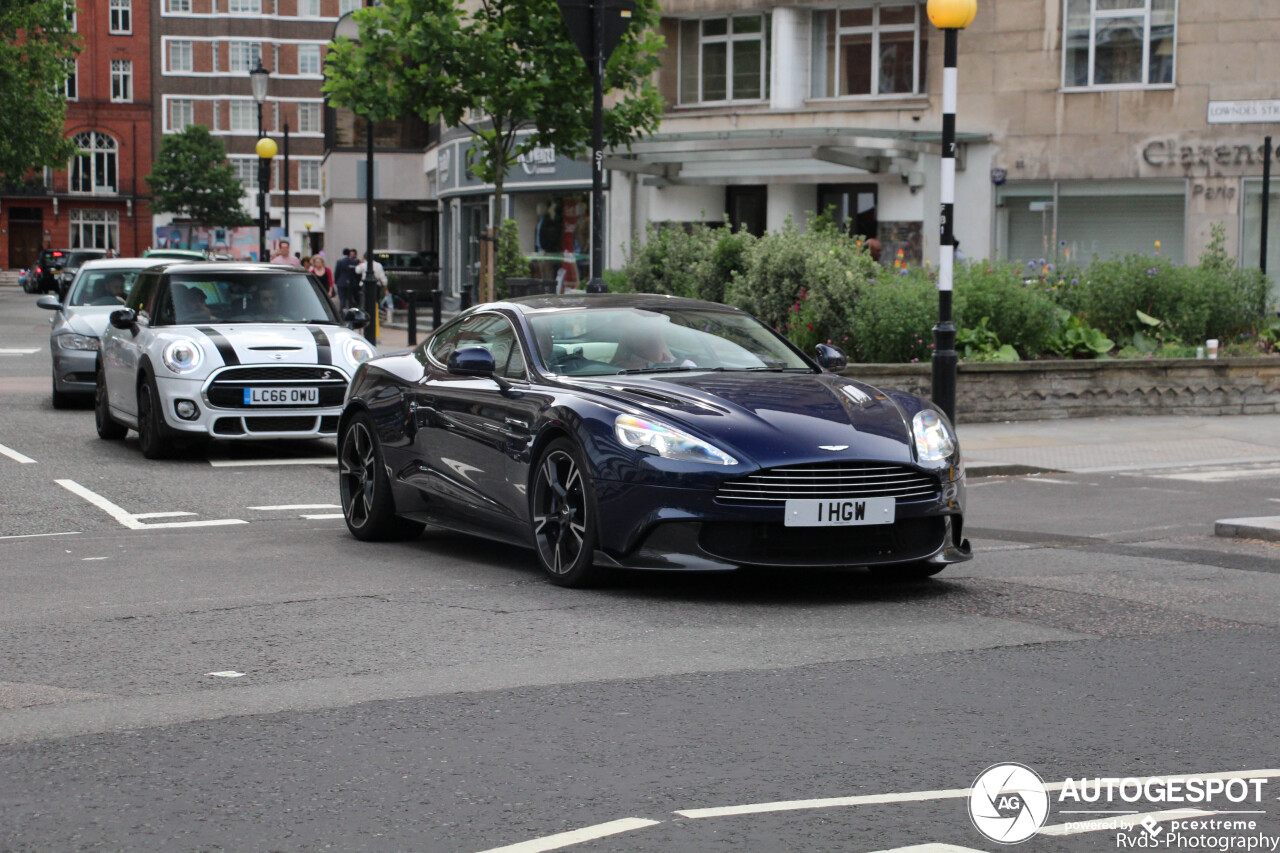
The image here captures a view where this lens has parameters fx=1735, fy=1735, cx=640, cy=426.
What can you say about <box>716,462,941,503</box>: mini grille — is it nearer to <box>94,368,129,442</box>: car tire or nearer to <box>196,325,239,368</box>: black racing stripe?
<box>196,325,239,368</box>: black racing stripe

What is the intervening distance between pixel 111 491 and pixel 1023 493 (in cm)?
658

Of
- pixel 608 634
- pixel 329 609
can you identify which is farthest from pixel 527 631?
pixel 329 609

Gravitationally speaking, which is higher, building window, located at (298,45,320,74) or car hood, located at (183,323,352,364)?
building window, located at (298,45,320,74)

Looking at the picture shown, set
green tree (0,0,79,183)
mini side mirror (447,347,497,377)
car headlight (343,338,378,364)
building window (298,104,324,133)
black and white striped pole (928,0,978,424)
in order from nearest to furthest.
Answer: mini side mirror (447,347,497,377) < black and white striped pole (928,0,978,424) < car headlight (343,338,378,364) < green tree (0,0,79,183) < building window (298,104,324,133)

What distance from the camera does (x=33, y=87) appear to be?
63.1 metres

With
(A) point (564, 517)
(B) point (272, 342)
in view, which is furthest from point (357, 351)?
(A) point (564, 517)

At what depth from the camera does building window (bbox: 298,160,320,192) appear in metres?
108

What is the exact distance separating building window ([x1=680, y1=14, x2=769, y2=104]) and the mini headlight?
62.3ft

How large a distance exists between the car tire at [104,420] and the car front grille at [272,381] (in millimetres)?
2099

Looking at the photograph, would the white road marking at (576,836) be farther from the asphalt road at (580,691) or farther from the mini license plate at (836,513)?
the mini license plate at (836,513)

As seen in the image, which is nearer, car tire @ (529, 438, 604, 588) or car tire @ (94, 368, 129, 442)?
car tire @ (529, 438, 604, 588)

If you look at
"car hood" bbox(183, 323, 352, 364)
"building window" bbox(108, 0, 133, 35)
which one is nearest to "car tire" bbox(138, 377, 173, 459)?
"car hood" bbox(183, 323, 352, 364)

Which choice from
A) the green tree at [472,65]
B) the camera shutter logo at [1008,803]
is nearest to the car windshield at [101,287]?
the green tree at [472,65]

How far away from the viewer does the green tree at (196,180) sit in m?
97.5
